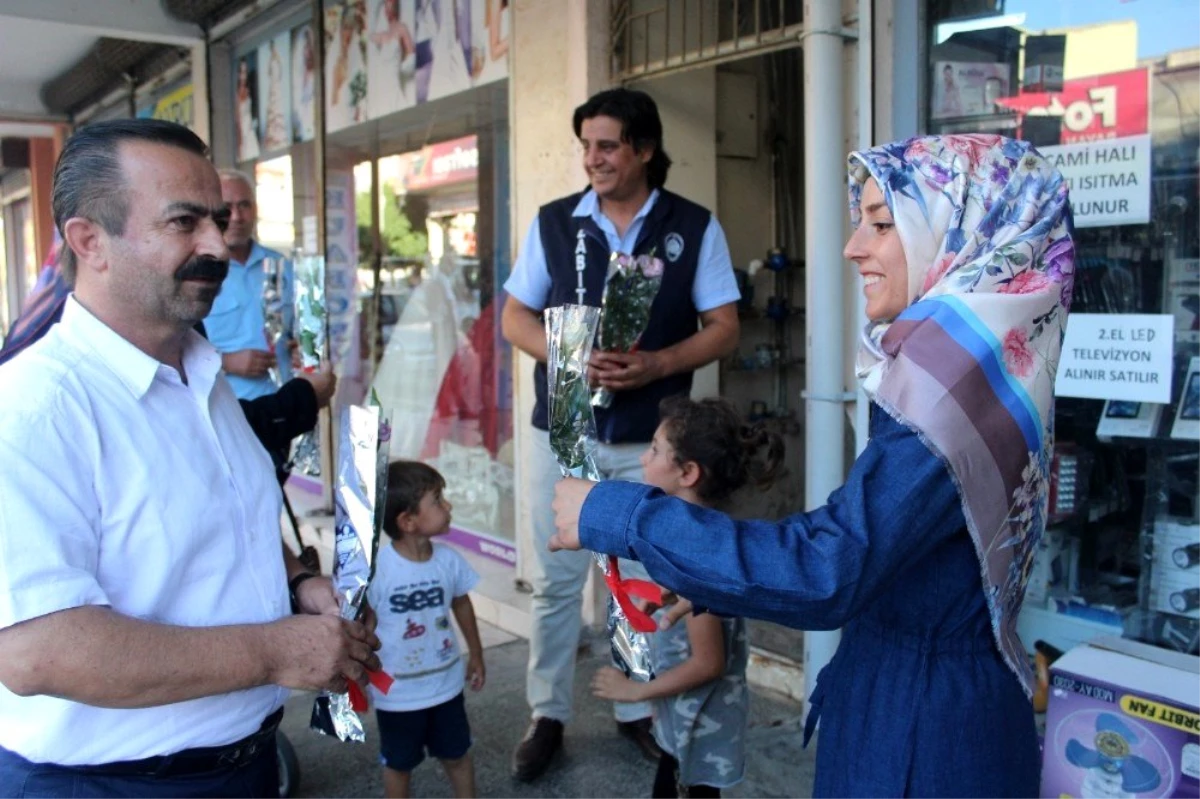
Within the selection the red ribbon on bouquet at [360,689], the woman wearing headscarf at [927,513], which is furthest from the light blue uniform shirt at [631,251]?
the red ribbon on bouquet at [360,689]

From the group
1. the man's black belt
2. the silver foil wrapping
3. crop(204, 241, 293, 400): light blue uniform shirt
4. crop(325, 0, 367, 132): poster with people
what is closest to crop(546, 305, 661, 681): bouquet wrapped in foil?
the silver foil wrapping

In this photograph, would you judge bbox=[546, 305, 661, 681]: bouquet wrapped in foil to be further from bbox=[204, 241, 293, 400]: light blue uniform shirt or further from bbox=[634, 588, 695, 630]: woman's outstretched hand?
bbox=[204, 241, 293, 400]: light blue uniform shirt

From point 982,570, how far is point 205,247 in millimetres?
1320

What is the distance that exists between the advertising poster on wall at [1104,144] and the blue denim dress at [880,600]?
1.77 meters

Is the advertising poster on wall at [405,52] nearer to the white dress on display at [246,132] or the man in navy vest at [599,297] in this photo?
the white dress on display at [246,132]

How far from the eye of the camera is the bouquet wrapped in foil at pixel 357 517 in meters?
1.81

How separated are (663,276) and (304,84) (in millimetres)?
4381

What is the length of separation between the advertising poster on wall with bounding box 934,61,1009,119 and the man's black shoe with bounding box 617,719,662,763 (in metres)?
2.26

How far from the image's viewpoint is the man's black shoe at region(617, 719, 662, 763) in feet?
11.2

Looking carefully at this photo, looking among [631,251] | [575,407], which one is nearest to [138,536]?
[575,407]

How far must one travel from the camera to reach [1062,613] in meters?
3.11

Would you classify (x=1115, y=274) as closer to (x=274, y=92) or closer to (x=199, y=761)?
(x=199, y=761)

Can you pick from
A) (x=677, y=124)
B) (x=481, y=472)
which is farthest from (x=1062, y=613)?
(x=481, y=472)

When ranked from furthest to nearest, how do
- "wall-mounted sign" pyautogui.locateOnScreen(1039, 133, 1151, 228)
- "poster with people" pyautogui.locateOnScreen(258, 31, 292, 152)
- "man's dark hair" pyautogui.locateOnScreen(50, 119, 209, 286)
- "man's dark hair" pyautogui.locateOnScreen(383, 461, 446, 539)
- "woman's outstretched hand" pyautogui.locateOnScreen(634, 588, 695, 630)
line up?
1. "poster with people" pyautogui.locateOnScreen(258, 31, 292, 152)
2. "wall-mounted sign" pyautogui.locateOnScreen(1039, 133, 1151, 228)
3. "man's dark hair" pyautogui.locateOnScreen(383, 461, 446, 539)
4. "woman's outstretched hand" pyautogui.locateOnScreen(634, 588, 695, 630)
5. "man's dark hair" pyautogui.locateOnScreen(50, 119, 209, 286)
